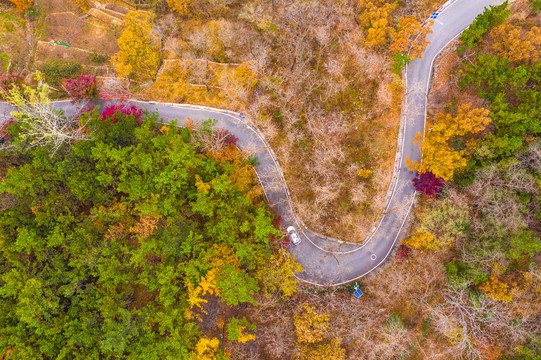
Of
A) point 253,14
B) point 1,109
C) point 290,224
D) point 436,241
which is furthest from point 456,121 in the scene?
point 1,109

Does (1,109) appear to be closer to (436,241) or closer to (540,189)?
(436,241)

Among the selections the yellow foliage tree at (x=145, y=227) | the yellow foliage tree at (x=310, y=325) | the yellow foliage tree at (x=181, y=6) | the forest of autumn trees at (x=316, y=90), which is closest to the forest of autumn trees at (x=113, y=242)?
the yellow foliage tree at (x=145, y=227)

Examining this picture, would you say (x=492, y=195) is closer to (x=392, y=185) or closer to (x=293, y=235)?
Answer: (x=392, y=185)

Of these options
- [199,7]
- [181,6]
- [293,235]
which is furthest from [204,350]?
[199,7]

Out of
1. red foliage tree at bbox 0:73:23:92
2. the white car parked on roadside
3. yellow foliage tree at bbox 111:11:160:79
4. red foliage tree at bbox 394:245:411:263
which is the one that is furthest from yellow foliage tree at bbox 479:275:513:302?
red foliage tree at bbox 0:73:23:92

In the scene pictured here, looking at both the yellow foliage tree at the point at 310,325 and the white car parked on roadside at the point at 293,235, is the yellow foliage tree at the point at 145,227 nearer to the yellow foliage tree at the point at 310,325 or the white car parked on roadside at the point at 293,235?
the white car parked on roadside at the point at 293,235
